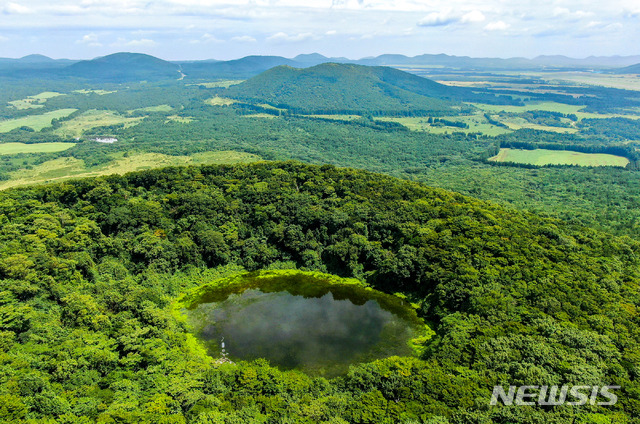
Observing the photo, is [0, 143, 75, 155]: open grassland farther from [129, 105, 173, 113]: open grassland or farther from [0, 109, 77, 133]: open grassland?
[129, 105, 173, 113]: open grassland

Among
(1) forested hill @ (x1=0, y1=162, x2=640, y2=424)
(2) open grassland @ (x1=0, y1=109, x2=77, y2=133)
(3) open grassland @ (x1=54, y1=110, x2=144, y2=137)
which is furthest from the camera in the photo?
(2) open grassland @ (x1=0, y1=109, x2=77, y2=133)

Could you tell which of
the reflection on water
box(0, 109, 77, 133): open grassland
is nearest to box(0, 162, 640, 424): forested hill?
the reflection on water

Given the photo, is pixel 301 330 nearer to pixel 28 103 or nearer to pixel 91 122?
pixel 91 122

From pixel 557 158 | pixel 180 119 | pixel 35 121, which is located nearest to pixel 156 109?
pixel 180 119

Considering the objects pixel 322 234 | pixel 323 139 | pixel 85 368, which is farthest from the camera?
pixel 323 139

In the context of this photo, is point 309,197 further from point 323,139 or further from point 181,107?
point 181,107

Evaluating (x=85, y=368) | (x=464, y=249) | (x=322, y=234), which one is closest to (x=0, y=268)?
(x=85, y=368)

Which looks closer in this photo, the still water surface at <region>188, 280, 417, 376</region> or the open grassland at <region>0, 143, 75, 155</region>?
the still water surface at <region>188, 280, 417, 376</region>
